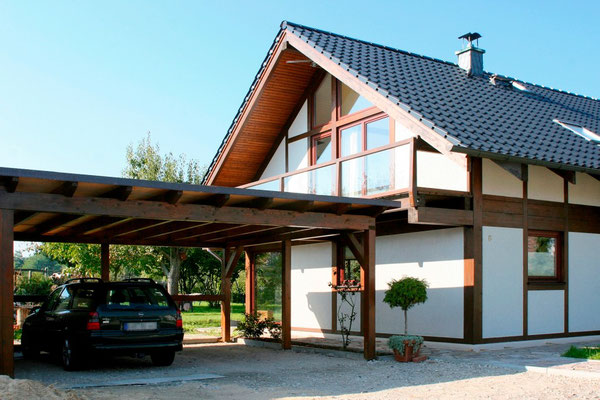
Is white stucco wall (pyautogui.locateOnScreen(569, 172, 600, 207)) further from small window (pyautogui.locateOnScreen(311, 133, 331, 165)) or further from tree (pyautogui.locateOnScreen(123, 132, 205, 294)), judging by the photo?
tree (pyautogui.locateOnScreen(123, 132, 205, 294))

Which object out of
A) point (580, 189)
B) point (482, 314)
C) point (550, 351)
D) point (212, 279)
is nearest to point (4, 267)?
point (482, 314)

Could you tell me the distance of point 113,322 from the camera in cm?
1045

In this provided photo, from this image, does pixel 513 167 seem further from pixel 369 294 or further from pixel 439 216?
pixel 369 294

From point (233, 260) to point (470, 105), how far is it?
651cm

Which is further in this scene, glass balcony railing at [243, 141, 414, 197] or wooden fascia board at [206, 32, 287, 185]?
wooden fascia board at [206, 32, 287, 185]

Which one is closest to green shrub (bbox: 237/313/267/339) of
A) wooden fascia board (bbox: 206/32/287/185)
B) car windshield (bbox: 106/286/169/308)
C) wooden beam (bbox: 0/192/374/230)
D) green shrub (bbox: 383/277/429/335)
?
green shrub (bbox: 383/277/429/335)

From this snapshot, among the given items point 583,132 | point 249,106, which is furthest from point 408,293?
point 249,106

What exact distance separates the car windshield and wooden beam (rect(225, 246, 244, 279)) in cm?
489

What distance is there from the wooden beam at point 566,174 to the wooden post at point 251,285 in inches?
326

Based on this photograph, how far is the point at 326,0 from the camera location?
51.0 feet

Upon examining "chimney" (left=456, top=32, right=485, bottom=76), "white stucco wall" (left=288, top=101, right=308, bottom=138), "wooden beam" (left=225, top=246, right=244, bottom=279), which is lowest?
"wooden beam" (left=225, top=246, right=244, bottom=279)

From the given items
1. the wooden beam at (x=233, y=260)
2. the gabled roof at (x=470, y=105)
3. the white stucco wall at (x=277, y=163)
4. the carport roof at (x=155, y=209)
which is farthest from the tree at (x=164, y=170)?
the carport roof at (x=155, y=209)

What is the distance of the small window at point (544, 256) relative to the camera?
580 inches

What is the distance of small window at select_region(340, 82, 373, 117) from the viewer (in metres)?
16.4
